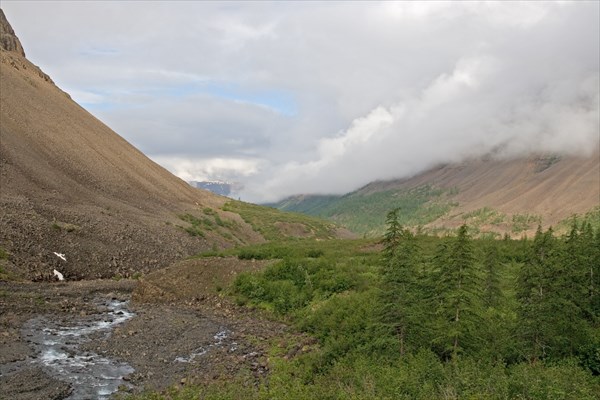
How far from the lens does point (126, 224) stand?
59219 mm

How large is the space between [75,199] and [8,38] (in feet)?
254

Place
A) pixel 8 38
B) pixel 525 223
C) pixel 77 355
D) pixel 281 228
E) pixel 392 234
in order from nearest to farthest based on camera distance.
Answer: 1. pixel 392 234
2. pixel 77 355
3. pixel 281 228
4. pixel 8 38
5. pixel 525 223

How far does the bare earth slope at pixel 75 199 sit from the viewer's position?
46719mm

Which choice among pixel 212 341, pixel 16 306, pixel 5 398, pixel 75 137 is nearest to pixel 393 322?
pixel 212 341

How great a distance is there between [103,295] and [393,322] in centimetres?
2955

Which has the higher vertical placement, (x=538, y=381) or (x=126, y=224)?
(x=126, y=224)

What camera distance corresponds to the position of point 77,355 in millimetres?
24641

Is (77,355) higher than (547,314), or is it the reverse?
(547,314)

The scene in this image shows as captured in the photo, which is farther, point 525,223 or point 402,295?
point 525,223

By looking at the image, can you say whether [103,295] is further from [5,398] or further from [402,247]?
[402,247]

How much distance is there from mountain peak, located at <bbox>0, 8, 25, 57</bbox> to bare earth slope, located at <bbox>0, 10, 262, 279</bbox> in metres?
10.1

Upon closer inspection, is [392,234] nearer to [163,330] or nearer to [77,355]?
[163,330]

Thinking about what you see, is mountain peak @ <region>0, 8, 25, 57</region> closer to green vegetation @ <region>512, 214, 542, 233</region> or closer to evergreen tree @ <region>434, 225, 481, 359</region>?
evergreen tree @ <region>434, 225, 481, 359</region>

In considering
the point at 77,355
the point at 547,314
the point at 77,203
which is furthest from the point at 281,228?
the point at 547,314
